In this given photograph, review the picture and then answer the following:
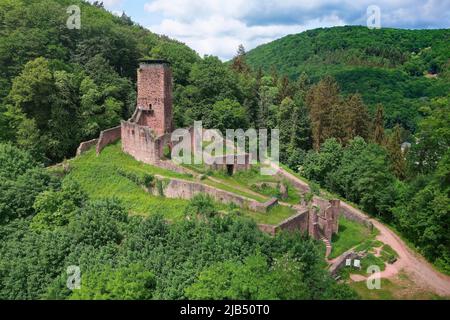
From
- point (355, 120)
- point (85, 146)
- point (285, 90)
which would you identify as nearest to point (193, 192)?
point (85, 146)

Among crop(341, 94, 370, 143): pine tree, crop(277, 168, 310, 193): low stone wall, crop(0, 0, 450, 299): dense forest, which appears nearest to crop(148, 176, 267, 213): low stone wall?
crop(0, 0, 450, 299): dense forest

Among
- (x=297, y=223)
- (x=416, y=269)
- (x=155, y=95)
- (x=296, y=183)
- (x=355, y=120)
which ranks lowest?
(x=416, y=269)

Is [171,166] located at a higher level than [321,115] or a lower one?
lower

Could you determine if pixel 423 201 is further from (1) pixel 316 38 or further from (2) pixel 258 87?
(1) pixel 316 38

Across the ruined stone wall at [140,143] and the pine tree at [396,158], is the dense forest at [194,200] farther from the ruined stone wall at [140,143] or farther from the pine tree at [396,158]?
the ruined stone wall at [140,143]

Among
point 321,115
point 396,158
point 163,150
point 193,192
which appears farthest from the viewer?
point 321,115

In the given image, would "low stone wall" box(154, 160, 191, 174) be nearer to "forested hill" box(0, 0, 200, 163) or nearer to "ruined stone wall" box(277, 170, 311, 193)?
"forested hill" box(0, 0, 200, 163)

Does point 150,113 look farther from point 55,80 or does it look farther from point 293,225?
point 293,225
